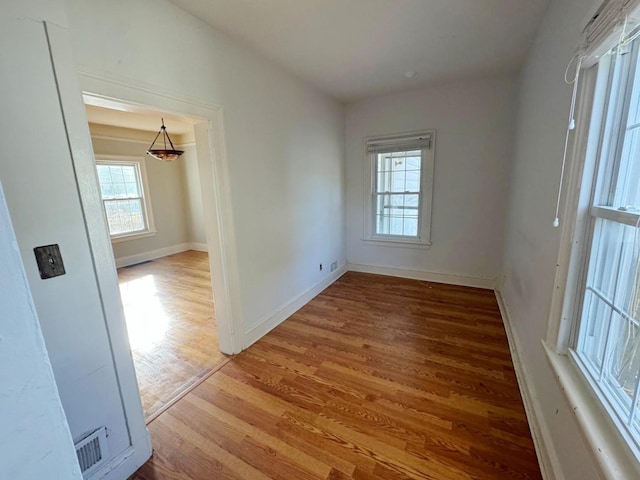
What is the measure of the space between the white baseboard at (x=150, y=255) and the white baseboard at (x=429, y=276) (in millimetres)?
4039

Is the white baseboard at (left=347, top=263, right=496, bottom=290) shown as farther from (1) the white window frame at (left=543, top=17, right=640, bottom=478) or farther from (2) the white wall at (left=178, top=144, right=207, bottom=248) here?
(2) the white wall at (left=178, top=144, right=207, bottom=248)

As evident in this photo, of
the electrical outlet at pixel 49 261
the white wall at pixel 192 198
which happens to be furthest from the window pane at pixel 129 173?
the electrical outlet at pixel 49 261

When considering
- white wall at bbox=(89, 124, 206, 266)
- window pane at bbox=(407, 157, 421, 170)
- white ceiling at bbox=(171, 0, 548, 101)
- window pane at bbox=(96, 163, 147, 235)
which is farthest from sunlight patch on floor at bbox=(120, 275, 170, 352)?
window pane at bbox=(407, 157, 421, 170)

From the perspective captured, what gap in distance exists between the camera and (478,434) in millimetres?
1549

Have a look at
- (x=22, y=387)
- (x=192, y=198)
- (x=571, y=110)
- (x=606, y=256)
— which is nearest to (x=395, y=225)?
(x=571, y=110)

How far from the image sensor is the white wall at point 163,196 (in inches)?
196

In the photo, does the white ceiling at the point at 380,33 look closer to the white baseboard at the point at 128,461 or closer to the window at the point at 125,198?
the white baseboard at the point at 128,461

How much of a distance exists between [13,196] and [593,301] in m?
2.39

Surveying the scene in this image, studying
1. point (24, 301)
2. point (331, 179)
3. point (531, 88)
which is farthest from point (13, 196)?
point (531, 88)

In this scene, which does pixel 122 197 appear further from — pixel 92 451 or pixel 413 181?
pixel 413 181

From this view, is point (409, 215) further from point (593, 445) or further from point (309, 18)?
point (593, 445)

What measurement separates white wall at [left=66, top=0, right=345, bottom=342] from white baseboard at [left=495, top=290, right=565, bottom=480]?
6.82 feet

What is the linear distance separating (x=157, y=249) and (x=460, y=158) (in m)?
5.79

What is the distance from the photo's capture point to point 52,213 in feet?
3.64
